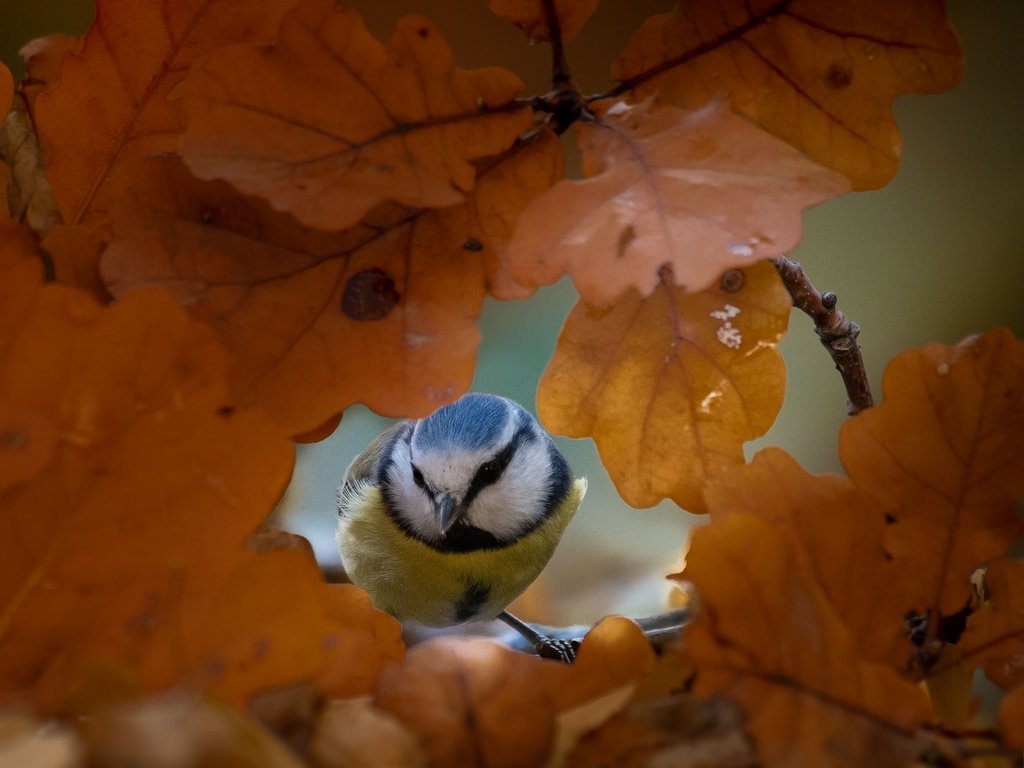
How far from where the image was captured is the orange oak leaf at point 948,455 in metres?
0.33

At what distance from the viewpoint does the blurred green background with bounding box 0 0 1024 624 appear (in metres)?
1.18

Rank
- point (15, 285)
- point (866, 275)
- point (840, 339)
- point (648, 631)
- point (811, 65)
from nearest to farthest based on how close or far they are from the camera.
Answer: point (15, 285)
point (811, 65)
point (840, 339)
point (648, 631)
point (866, 275)

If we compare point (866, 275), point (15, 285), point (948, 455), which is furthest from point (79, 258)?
point (866, 275)

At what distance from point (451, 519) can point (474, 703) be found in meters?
0.87

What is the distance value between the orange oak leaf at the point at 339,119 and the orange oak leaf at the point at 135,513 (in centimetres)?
6

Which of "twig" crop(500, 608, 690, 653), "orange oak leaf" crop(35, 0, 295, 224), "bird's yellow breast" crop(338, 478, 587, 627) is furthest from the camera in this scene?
"bird's yellow breast" crop(338, 478, 587, 627)

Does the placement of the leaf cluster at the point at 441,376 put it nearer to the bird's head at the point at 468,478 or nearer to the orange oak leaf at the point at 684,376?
the orange oak leaf at the point at 684,376

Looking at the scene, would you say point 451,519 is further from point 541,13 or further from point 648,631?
point 541,13

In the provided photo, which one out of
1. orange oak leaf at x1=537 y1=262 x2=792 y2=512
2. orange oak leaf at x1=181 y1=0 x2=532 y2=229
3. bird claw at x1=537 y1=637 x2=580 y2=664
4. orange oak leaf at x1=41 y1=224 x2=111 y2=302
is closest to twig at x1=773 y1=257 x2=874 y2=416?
orange oak leaf at x1=537 y1=262 x2=792 y2=512

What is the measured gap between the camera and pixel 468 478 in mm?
1133

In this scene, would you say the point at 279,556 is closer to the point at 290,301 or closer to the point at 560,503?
the point at 290,301

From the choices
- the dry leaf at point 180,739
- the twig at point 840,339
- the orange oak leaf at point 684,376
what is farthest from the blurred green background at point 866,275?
the dry leaf at point 180,739

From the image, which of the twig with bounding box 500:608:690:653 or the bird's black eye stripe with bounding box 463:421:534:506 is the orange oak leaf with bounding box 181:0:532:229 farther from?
the bird's black eye stripe with bounding box 463:421:534:506

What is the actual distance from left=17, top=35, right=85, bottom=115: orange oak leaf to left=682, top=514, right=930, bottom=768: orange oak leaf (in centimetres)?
33
